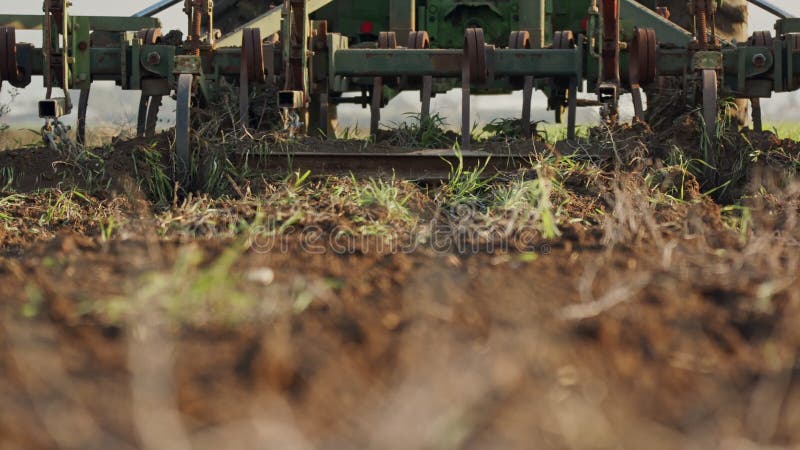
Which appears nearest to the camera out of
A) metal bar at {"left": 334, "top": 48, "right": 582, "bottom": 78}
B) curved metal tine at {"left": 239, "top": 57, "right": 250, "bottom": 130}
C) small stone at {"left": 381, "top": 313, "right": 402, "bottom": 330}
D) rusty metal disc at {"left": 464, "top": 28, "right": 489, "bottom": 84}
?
small stone at {"left": 381, "top": 313, "right": 402, "bottom": 330}

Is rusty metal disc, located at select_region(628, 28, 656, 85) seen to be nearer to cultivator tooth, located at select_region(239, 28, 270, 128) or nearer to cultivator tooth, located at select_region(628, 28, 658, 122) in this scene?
cultivator tooth, located at select_region(628, 28, 658, 122)

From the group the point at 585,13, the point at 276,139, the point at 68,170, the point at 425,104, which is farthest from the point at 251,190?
the point at 585,13

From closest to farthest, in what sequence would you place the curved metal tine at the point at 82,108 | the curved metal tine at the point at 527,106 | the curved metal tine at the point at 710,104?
the curved metal tine at the point at 710,104 < the curved metal tine at the point at 527,106 < the curved metal tine at the point at 82,108

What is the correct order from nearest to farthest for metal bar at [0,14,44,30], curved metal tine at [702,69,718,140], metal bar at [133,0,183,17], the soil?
the soil < curved metal tine at [702,69,718,140] < metal bar at [0,14,44,30] < metal bar at [133,0,183,17]

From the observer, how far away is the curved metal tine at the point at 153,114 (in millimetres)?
8055

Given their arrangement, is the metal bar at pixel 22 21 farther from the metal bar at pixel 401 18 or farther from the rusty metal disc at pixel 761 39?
the rusty metal disc at pixel 761 39

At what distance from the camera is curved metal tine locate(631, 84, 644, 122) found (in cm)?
752

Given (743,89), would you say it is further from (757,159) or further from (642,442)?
(642,442)

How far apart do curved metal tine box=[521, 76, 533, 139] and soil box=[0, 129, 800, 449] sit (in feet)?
12.4

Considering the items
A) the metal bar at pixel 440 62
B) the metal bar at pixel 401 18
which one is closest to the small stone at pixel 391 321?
the metal bar at pixel 440 62

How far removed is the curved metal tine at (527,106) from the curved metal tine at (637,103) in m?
0.68

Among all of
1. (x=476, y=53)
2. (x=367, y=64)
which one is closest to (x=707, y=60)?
(x=476, y=53)

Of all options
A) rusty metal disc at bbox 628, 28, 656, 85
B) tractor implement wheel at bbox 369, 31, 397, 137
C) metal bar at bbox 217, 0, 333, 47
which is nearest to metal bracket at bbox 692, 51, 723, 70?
rusty metal disc at bbox 628, 28, 656, 85

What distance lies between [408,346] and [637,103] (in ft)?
16.5
